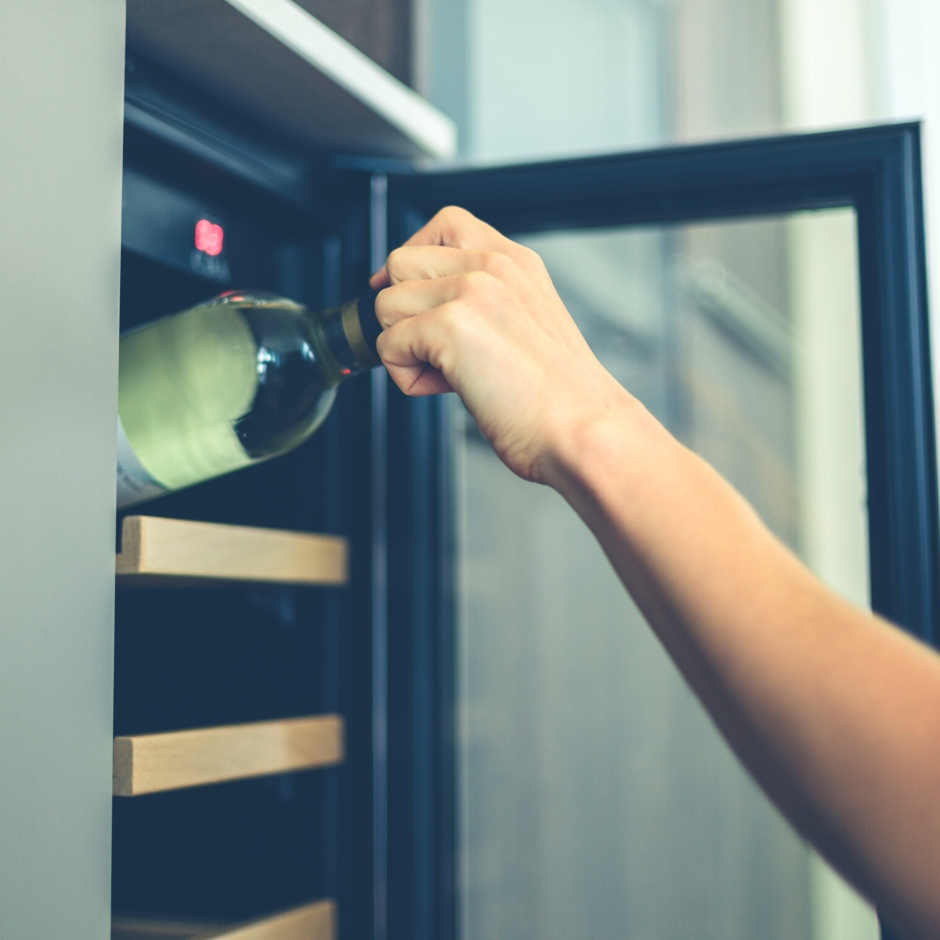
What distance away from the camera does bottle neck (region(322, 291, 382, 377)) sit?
1.81ft

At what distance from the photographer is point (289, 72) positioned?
0.61 meters

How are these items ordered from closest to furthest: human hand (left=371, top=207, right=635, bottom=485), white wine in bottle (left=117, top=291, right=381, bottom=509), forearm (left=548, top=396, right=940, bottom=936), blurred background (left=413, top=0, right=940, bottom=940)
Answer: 1. forearm (left=548, top=396, right=940, bottom=936)
2. human hand (left=371, top=207, right=635, bottom=485)
3. white wine in bottle (left=117, top=291, right=381, bottom=509)
4. blurred background (left=413, top=0, right=940, bottom=940)

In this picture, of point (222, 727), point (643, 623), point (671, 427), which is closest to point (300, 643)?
point (222, 727)

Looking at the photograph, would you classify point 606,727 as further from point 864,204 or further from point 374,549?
point 864,204

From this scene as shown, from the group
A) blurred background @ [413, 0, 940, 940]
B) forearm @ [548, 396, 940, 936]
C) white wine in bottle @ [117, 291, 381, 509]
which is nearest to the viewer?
forearm @ [548, 396, 940, 936]

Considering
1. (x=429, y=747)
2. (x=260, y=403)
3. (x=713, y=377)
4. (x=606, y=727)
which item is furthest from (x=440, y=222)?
(x=713, y=377)

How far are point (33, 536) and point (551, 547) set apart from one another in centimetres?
129

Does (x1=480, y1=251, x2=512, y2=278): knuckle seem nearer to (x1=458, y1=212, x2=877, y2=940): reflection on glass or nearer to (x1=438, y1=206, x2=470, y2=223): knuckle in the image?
(x1=438, y1=206, x2=470, y2=223): knuckle

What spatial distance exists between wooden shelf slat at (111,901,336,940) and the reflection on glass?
60 centimetres

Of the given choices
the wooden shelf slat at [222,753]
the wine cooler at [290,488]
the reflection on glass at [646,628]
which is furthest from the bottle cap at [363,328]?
the reflection on glass at [646,628]

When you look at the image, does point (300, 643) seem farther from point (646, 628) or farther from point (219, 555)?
point (646, 628)

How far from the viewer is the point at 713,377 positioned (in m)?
1.98

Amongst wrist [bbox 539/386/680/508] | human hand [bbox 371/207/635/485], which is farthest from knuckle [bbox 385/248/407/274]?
wrist [bbox 539/386/680/508]

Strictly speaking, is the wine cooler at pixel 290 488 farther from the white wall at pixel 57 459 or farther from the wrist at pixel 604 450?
the wrist at pixel 604 450
